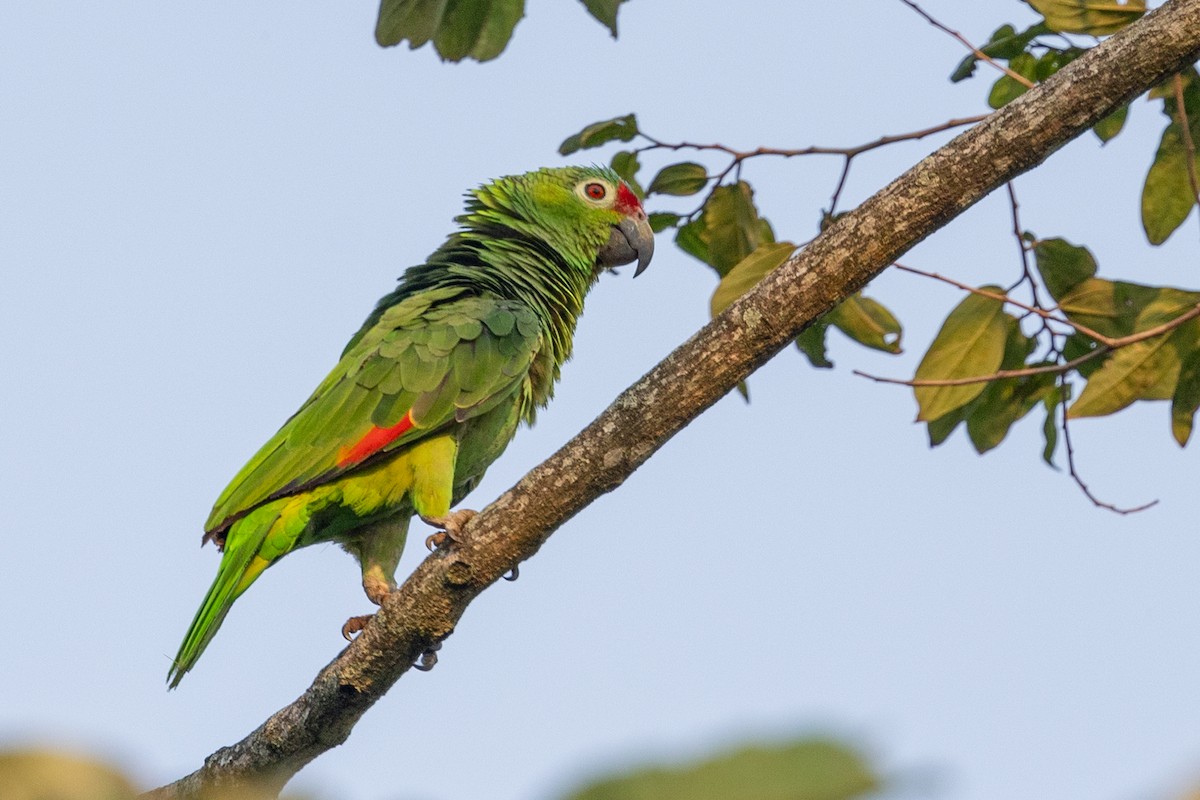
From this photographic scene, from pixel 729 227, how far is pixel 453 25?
3.92ft

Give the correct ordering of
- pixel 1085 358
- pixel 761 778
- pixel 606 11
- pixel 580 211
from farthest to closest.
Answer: pixel 580 211
pixel 606 11
pixel 1085 358
pixel 761 778

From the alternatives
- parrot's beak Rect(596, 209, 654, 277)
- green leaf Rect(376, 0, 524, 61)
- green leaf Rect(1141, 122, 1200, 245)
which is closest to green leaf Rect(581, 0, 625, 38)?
green leaf Rect(376, 0, 524, 61)

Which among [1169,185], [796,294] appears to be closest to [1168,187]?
[1169,185]

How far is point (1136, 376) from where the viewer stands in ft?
12.4

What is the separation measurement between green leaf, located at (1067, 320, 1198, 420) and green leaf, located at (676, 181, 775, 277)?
1250mm

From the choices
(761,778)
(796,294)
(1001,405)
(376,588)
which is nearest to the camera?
(761,778)

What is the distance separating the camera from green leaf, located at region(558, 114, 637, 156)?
433 centimetres

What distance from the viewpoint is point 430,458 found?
163 inches

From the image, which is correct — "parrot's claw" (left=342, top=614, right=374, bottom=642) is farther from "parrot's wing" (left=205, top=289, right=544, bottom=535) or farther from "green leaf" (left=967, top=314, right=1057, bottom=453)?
"green leaf" (left=967, top=314, right=1057, bottom=453)

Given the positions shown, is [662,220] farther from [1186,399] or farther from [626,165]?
[1186,399]

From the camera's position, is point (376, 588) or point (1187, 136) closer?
point (1187, 136)

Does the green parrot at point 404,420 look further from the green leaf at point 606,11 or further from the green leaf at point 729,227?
the green leaf at point 606,11

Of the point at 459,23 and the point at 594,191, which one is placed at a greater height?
the point at 594,191

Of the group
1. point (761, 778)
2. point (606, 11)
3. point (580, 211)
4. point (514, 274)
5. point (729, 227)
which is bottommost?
point (761, 778)
